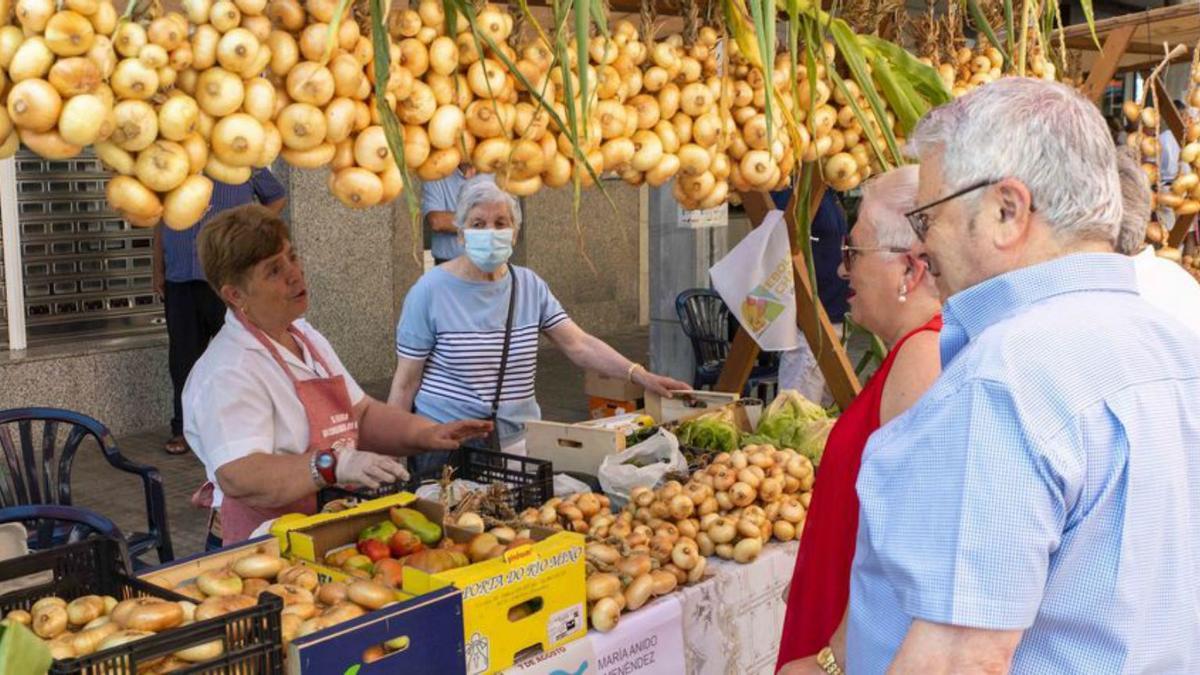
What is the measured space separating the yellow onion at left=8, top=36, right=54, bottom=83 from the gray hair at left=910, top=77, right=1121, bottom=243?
1261 millimetres

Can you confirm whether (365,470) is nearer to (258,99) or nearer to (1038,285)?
(258,99)

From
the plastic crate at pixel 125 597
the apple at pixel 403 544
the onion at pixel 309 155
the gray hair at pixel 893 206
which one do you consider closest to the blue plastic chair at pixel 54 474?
the apple at pixel 403 544

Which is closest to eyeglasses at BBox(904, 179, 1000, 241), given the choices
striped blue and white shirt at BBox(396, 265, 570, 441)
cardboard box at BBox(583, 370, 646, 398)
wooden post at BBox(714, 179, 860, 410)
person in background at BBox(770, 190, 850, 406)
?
wooden post at BBox(714, 179, 860, 410)

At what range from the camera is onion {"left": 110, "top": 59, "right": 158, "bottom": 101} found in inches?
68.6

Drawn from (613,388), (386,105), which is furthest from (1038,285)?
(613,388)

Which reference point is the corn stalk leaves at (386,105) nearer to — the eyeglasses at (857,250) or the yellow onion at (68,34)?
the yellow onion at (68,34)

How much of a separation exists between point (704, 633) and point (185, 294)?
15.6 feet

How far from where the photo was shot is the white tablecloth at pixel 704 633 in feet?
8.66

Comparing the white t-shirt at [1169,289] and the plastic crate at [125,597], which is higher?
the white t-shirt at [1169,289]

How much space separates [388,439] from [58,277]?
450 cm

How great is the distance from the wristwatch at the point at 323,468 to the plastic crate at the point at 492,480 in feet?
0.14

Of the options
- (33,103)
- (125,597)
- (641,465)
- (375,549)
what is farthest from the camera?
(641,465)

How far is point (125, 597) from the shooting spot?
2312 mm

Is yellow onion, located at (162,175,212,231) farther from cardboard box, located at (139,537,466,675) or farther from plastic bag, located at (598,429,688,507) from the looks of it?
plastic bag, located at (598,429,688,507)
